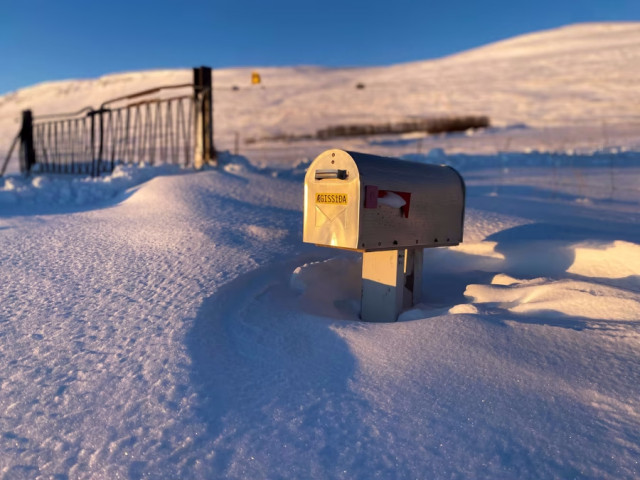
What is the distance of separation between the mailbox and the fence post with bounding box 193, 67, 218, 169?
431 cm

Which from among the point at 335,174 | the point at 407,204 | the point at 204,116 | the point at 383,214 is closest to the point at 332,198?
the point at 335,174

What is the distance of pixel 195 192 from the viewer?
503 centimetres

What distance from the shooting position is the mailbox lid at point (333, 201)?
9.12 ft

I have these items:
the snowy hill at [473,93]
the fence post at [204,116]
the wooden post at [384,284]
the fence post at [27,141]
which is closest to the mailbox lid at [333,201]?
the wooden post at [384,284]

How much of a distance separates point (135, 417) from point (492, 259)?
2905 millimetres

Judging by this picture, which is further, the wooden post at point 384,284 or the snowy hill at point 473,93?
the snowy hill at point 473,93

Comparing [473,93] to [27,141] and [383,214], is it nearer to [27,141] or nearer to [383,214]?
Answer: [27,141]

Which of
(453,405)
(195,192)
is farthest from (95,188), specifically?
(453,405)

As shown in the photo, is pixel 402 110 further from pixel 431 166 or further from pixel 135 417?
pixel 135 417

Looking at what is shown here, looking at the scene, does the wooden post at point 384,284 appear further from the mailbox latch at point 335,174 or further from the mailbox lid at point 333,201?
the mailbox latch at point 335,174

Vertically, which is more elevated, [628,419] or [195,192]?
[195,192]

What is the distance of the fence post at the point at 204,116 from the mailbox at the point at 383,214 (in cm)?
431

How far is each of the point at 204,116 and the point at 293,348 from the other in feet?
17.2

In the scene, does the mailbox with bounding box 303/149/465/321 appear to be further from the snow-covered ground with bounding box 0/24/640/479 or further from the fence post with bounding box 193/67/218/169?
the fence post with bounding box 193/67/218/169
